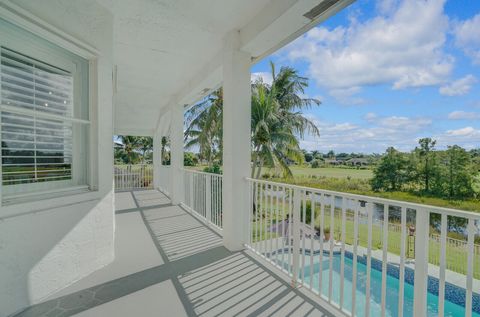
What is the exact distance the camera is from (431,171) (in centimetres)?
1185

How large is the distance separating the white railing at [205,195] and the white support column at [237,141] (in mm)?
898

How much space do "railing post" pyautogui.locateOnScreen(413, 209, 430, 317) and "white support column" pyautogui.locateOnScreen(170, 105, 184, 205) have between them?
226 inches

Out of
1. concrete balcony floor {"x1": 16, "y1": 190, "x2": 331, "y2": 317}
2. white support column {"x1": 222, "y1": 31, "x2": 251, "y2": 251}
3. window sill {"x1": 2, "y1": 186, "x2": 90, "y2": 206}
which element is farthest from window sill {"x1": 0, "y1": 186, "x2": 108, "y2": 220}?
white support column {"x1": 222, "y1": 31, "x2": 251, "y2": 251}

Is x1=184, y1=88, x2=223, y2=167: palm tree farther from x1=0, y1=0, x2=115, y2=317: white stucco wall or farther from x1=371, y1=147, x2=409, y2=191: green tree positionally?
x1=371, y1=147, x2=409, y2=191: green tree

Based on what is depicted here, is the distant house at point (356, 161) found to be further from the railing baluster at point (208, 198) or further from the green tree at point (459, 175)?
the railing baluster at point (208, 198)

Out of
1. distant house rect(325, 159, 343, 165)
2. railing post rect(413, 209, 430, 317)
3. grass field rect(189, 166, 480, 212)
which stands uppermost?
distant house rect(325, 159, 343, 165)

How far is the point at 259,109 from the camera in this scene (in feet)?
29.6

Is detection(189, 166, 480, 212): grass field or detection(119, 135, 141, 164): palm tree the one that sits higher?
detection(119, 135, 141, 164): palm tree

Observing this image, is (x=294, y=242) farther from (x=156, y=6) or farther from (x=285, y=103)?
(x=285, y=103)

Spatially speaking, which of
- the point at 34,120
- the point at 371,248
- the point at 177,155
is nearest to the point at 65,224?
the point at 34,120

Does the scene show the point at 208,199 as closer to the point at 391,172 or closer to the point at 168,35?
the point at 168,35

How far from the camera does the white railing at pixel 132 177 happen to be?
35.2 ft

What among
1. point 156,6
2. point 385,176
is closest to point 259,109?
point 156,6

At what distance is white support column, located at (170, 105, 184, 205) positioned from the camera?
671cm
